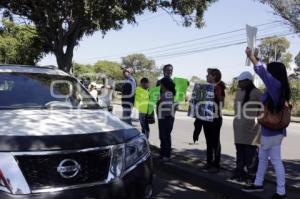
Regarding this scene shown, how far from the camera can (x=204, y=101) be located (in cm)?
838

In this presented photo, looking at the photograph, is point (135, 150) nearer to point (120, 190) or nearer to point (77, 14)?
point (120, 190)

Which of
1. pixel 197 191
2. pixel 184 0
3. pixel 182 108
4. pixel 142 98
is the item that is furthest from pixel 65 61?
pixel 182 108

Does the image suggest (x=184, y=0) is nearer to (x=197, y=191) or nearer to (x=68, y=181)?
(x=197, y=191)

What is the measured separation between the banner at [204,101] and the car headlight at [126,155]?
3.22 meters

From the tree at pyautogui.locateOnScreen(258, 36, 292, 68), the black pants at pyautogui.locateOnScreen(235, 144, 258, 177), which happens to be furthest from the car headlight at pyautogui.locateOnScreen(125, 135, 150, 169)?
the tree at pyautogui.locateOnScreen(258, 36, 292, 68)

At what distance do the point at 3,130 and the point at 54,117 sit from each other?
742mm

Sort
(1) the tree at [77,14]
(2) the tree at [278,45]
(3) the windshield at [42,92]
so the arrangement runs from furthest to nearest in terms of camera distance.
Answer: (2) the tree at [278,45], (1) the tree at [77,14], (3) the windshield at [42,92]

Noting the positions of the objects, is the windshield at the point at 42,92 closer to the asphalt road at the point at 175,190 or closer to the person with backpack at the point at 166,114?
the asphalt road at the point at 175,190

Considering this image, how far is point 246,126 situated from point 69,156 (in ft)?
11.6

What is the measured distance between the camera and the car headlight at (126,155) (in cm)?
454

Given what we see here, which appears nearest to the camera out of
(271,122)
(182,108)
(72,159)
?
(72,159)

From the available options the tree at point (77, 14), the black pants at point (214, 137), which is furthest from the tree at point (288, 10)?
the black pants at point (214, 137)

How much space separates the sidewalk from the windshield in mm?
2201

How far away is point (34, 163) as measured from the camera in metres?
4.13
